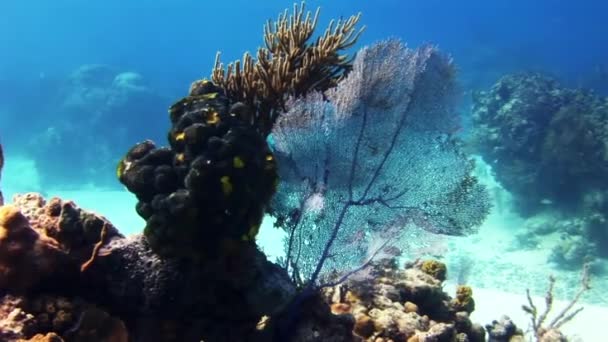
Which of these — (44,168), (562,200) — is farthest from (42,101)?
(562,200)

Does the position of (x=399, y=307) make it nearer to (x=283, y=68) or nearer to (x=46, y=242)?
(x=283, y=68)

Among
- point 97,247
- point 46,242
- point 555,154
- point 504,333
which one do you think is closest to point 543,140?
point 555,154

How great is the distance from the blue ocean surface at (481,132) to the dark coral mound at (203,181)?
12 centimetres

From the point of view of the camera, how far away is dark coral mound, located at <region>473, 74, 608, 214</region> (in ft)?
48.6

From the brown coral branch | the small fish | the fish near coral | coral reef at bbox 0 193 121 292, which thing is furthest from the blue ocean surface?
the fish near coral

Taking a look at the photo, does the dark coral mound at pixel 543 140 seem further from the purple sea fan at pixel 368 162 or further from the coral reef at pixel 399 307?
the purple sea fan at pixel 368 162

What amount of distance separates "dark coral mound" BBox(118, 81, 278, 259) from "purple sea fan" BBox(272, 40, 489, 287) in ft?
2.16

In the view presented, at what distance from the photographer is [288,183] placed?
14.5 ft

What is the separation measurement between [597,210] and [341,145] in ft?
42.2

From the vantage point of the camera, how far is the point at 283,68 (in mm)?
4383

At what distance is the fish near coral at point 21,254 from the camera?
11.1 feet

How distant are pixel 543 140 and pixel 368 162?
14.7 m

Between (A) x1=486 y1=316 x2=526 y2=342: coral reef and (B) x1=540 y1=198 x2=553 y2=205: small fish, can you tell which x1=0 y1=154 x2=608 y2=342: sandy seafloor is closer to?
(B) x1=540 y1=198 x2=553 y2=205: small fish

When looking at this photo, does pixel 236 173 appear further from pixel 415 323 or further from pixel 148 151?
pixel 415 323
